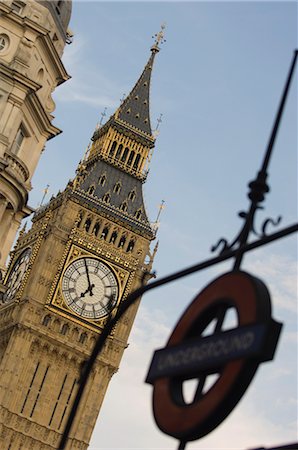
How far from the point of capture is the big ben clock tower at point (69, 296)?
9369 cm

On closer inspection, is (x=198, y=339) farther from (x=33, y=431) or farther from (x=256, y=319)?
(x=33, y=431)

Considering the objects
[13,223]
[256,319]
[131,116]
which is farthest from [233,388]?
[131,116]

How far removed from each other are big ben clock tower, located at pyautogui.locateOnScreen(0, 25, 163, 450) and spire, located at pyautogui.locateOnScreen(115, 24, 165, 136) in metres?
4.24

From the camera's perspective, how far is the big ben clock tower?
93688 millimetres

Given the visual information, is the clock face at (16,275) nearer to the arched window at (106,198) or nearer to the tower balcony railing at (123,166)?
the arched window at (106,198)

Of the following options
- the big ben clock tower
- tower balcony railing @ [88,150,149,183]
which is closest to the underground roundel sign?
the big ben clock tower

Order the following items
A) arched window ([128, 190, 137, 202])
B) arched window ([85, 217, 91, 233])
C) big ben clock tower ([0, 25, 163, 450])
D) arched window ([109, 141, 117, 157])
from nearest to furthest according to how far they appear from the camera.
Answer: big ben clock tower ([0, 25, 163, 450]), arched window ([85, 217, 91, 233]), arched window ([128, 190, 137, 202]), arched window ([109, 141, 117, 157])

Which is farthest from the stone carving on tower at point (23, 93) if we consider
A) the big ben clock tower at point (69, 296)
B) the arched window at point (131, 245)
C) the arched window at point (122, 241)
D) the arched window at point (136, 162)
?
the arched window at point (136, 162)

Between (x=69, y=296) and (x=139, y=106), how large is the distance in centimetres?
2299

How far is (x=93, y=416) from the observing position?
95.8 metres

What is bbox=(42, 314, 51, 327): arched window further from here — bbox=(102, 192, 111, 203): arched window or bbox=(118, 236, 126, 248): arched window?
bbox=(102, 192, 111, 203): arched window

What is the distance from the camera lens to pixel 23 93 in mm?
42625

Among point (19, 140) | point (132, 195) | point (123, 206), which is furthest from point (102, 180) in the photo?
point (19, 140)

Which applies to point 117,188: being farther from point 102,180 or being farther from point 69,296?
point 69,296
